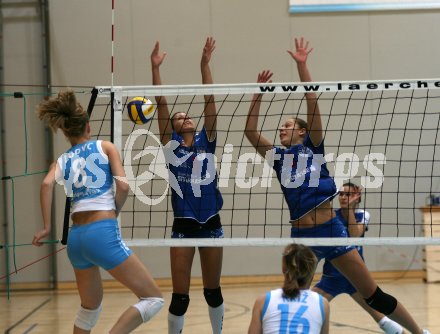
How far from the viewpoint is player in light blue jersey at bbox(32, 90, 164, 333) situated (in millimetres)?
4246

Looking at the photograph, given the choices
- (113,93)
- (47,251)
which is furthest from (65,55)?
(113,93)

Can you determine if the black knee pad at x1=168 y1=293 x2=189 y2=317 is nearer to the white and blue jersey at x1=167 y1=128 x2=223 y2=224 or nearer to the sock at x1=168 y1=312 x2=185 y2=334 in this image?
the sock at x1=168 y1=312 x2=185 y2=334

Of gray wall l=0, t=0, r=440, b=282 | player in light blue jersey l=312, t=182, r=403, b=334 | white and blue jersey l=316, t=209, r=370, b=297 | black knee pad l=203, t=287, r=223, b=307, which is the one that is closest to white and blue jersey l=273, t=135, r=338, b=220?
player in light blue jersey l=312, t=182, r=403, b=334

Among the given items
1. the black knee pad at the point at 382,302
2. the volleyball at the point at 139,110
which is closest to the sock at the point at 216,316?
the black knee pad at the point at 382,302

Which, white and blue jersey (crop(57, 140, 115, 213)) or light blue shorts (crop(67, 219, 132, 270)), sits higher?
white and blue jersey (crop(57, 140, 115, 213))

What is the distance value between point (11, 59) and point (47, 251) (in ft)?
9.09

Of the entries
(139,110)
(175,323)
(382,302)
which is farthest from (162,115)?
(382,302)

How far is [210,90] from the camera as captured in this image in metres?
5.25

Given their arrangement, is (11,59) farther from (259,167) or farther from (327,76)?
(327,76)

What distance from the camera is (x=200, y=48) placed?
10.6 m

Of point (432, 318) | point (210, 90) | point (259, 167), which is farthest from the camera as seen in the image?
point (259, 167)

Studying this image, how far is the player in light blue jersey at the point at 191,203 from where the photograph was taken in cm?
534

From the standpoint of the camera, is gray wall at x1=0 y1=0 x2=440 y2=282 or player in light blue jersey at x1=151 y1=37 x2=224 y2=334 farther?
gray wall at x1=0 y1=0 x2=440 y2=282

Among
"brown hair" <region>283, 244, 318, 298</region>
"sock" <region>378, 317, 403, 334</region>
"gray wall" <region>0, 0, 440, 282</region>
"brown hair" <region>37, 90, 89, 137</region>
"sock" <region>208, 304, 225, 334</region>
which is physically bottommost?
"sock" <region>378, 317, 403, 334</region>
